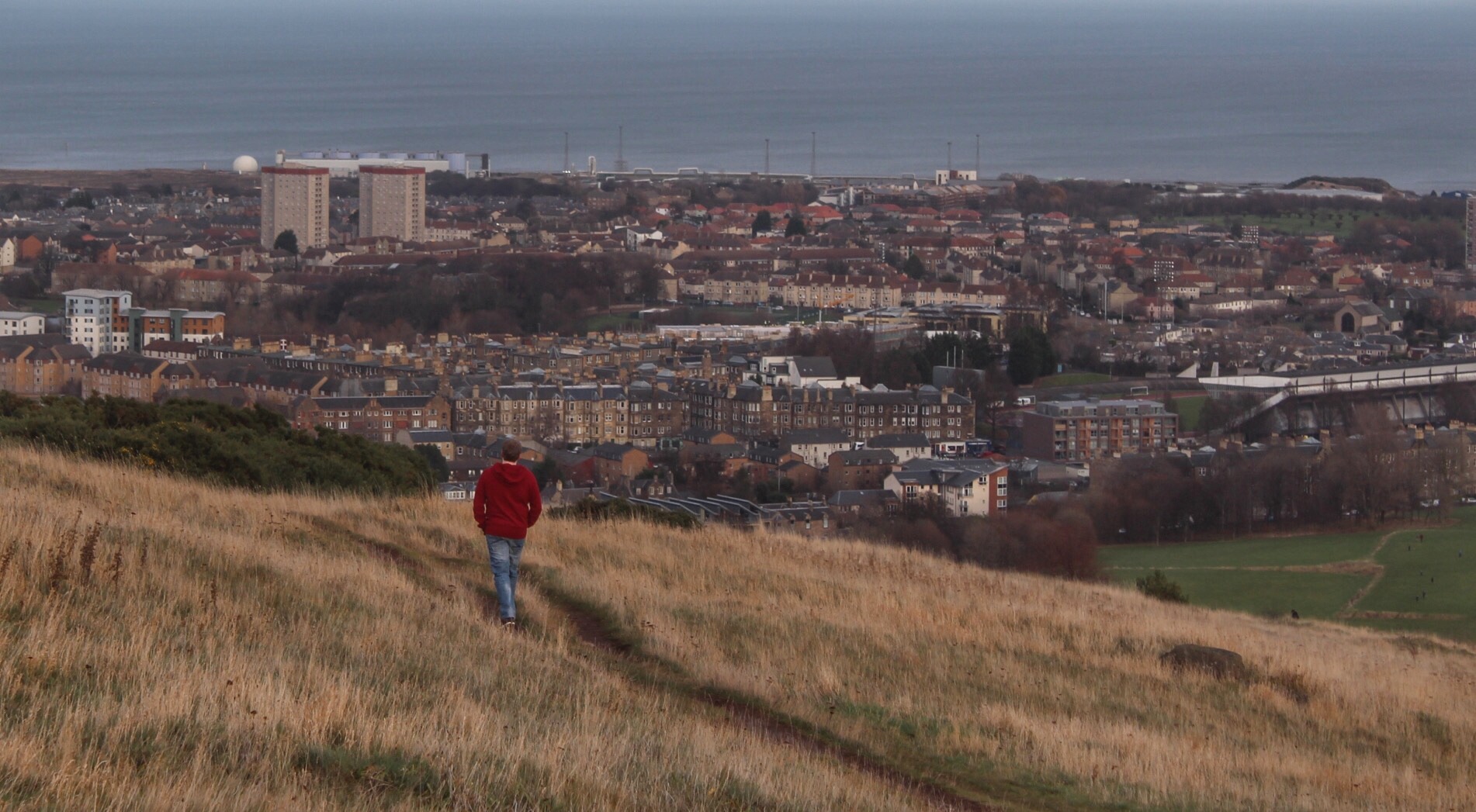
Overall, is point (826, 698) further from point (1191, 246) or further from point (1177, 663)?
point (1191, 246)

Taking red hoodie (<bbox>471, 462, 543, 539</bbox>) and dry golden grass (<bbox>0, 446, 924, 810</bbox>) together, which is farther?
red hoodie (<bbox>471, 462, 543, 539</bbox>)

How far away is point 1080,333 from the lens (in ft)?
Answer: 123

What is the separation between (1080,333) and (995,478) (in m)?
14.9

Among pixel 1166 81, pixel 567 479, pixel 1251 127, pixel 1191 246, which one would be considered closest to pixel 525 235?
pixel 1191 246

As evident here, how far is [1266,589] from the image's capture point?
18.7 m

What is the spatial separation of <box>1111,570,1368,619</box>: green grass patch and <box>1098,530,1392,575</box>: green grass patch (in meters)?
0.48

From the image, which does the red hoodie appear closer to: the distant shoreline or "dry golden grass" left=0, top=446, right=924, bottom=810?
"dry golden grass" left=0, top=446, right=924, bottom=810

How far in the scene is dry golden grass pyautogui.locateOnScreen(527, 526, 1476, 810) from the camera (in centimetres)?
545

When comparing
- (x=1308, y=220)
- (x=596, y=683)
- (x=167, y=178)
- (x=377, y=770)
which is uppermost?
(x=167, y=178)

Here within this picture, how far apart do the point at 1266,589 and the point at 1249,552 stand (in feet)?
7.69

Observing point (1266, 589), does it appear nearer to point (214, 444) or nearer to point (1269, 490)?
point (1269, 490)

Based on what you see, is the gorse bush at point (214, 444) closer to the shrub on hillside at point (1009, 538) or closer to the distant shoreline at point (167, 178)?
the shrub on hillside at point (1009, 538)

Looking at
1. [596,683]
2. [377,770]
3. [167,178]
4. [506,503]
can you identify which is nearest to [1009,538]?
[506,503]

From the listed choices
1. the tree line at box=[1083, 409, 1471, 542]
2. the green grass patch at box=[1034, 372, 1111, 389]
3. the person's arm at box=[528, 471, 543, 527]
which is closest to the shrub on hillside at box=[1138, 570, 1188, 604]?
A: the person's arm at box=[528, 471, 543, 527]
